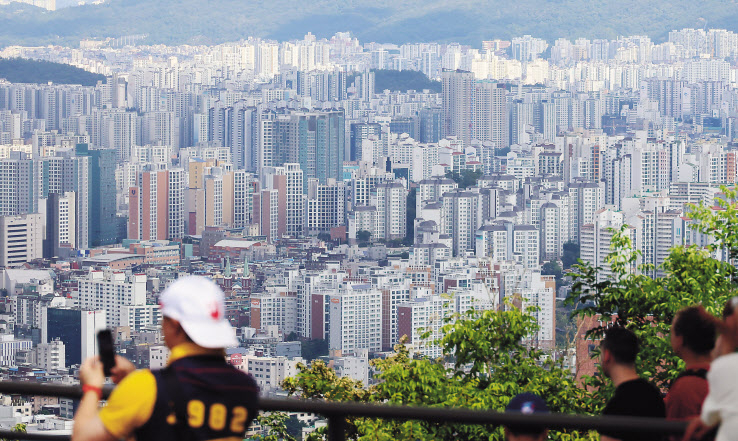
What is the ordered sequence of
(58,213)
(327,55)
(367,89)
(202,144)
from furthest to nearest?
(327,55) < (367,89) < (202,144) < (58,213)

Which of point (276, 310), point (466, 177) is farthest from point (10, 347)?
point (466, 177)

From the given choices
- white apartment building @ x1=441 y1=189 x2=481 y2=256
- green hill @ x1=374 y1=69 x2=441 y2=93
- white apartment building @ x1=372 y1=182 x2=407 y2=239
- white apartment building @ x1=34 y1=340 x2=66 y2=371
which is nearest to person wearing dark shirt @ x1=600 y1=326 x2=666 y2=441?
white apartment building @ x1=34 y1=340 x2=66 y2=371

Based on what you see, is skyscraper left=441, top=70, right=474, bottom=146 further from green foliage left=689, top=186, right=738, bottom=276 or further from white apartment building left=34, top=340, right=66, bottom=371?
green foliage left=689, top=186, right=738, bottom=276

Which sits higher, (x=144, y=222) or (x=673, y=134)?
(x=673, y=134)

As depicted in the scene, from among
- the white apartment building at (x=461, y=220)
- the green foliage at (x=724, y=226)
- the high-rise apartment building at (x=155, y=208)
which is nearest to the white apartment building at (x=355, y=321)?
the white apartment building at (x=461, y=220)

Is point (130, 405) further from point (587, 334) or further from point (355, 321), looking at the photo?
point (355, 321)

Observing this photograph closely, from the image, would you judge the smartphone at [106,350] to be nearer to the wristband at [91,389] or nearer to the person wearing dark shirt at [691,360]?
the wristband at [91,389]

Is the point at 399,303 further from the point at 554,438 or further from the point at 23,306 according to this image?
the point at 554,438

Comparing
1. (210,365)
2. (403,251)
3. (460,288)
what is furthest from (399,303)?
(210,365)
